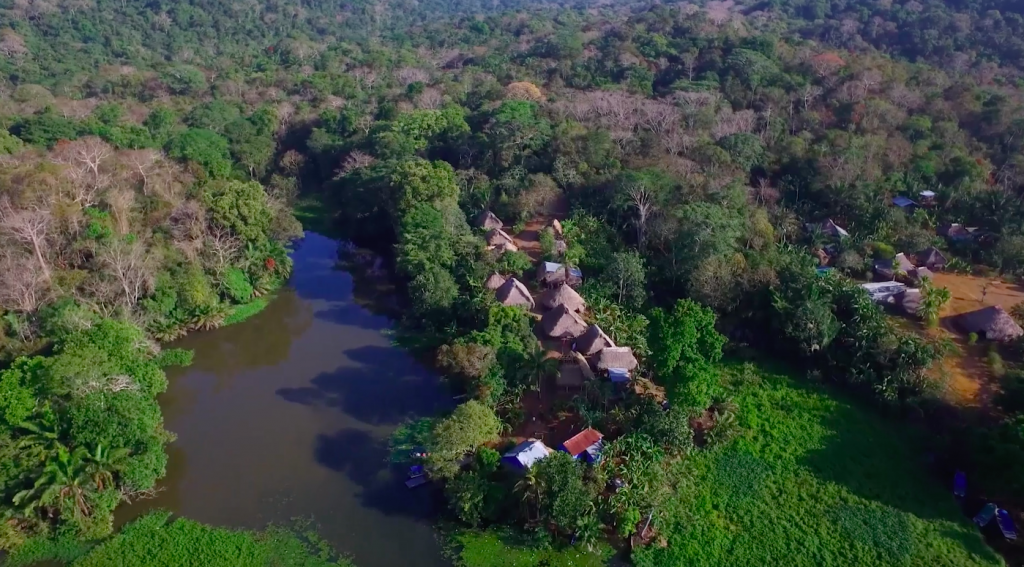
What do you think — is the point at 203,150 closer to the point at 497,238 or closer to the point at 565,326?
the point at 497,238

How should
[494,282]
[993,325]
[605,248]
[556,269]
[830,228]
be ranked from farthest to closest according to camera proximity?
[830,228] < [605,248] < [556,269] < [494,282] < [993,325]

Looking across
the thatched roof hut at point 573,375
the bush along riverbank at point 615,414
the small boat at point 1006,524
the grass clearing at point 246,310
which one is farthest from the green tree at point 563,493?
the grass clearing at point 246,310

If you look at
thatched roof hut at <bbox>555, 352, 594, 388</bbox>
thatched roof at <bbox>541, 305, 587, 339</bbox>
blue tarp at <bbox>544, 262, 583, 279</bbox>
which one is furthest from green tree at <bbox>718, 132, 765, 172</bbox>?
thatched roof hut at <bbox>555, 352, 594, 388</bbox>

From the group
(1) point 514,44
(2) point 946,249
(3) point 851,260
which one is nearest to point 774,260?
(3) point 851,260

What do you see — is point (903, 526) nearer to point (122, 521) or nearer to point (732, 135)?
point (122, 521)

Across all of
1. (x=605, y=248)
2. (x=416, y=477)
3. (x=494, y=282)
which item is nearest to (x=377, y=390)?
(x=416, y=477)

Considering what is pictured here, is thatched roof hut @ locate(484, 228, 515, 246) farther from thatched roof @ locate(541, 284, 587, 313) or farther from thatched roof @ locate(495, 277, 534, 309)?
thatched roof @ locate(541, 284, 587, 313)
